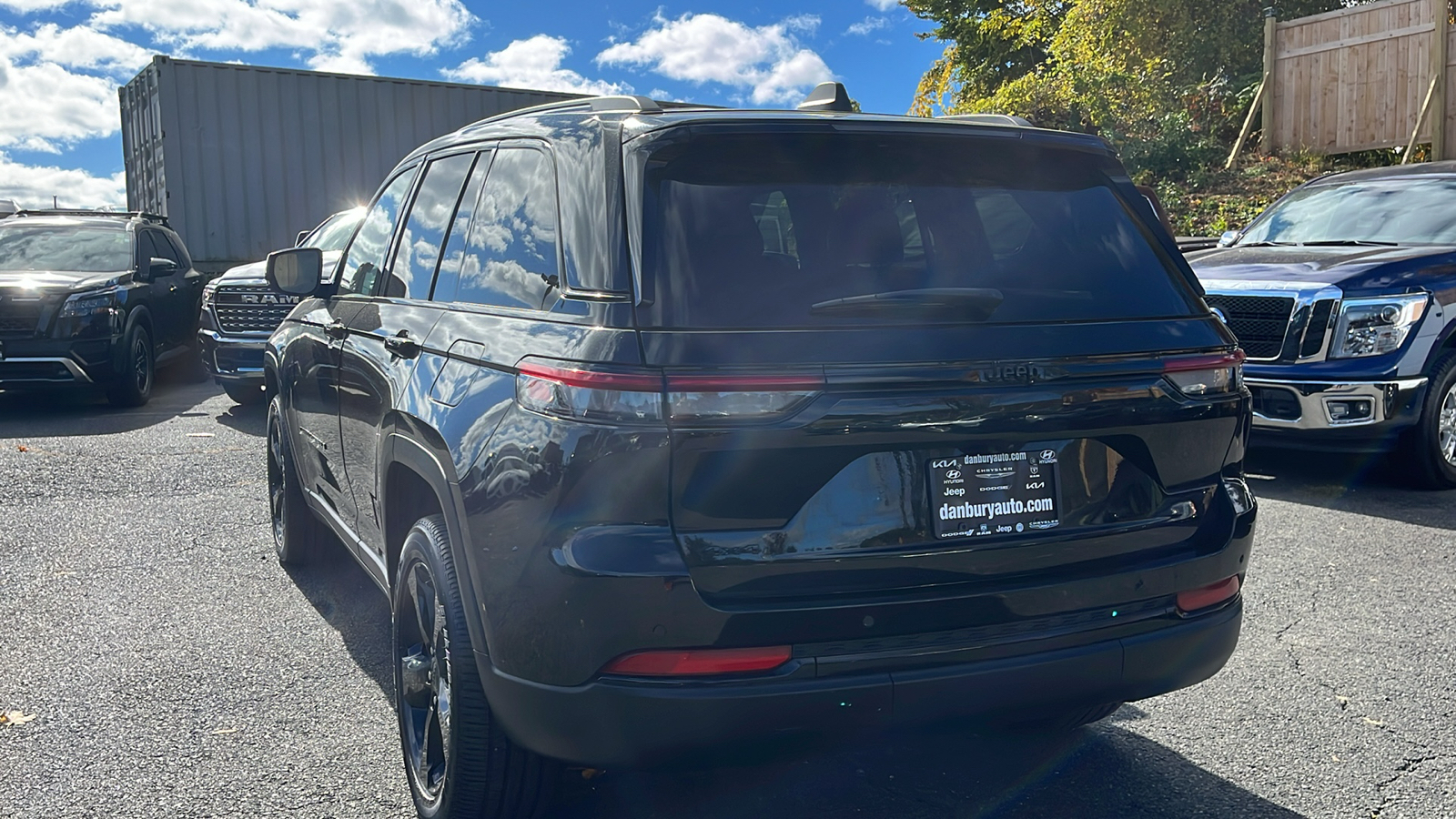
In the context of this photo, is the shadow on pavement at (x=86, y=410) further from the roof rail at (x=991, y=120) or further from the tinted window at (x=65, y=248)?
the roof rail at (x=991, y=120)

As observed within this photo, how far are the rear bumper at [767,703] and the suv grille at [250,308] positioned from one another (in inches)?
328

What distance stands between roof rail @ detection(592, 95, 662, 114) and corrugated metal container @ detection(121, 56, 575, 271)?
47.0 ft

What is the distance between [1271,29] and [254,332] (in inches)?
586

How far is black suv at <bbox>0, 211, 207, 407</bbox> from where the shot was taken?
1034cm

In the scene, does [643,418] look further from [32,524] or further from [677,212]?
[32,524]

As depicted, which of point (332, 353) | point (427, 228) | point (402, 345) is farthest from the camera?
point (332, 353)

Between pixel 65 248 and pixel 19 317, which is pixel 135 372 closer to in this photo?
pixel 19 317

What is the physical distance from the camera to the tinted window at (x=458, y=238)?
342 centimetres

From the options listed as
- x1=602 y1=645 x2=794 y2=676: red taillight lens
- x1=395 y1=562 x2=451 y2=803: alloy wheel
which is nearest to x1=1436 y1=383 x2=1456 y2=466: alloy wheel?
x1=602 y1=645 x2=794 y2=676: red taillight lens

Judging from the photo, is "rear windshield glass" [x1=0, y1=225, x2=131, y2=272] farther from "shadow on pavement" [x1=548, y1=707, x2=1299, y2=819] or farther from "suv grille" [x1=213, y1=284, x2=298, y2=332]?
"shadow on pavement" [x1=548, y1=707, x2=1299, y2=819]

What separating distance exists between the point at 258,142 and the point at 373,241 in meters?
13.2

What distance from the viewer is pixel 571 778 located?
3311 millimetres

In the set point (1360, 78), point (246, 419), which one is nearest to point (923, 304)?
point (246, 419)

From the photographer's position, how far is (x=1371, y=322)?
6.76 meters
